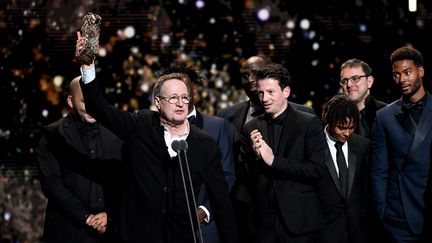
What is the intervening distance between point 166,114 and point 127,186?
38 centimetres

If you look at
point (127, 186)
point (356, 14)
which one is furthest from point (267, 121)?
point (356, 14)

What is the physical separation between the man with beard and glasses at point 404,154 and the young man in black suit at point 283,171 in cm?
44

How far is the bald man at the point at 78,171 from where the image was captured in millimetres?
4480

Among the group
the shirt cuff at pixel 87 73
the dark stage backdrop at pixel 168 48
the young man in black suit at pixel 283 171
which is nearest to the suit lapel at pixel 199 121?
the young man in black suit at pixel 283 171

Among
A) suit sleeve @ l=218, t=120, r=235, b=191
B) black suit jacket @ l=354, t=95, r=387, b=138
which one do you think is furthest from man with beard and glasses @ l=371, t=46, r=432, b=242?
suit sleeve @ l=218, t=120, r=235, b=191

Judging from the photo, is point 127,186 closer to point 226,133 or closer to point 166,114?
point 166,114

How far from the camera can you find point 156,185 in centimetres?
391

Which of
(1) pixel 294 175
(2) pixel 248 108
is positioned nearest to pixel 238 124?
(2) pixel 248 108

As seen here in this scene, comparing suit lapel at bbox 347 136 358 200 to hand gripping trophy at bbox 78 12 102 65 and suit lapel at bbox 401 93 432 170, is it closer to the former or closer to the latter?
suit lapel at bbox 401 93 432 170

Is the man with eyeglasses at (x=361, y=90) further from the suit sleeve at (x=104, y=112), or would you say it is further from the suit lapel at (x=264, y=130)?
the suit sleeve at (x=104, y=112)

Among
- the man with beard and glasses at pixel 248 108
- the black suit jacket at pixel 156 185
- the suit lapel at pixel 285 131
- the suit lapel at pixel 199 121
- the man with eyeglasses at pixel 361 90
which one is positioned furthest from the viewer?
the man with eyeglasses at pixel 361 90

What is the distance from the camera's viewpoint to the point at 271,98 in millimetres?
4312

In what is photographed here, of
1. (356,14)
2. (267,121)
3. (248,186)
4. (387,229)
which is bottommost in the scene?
(387,229)

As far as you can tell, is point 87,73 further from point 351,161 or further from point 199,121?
point 351,161
